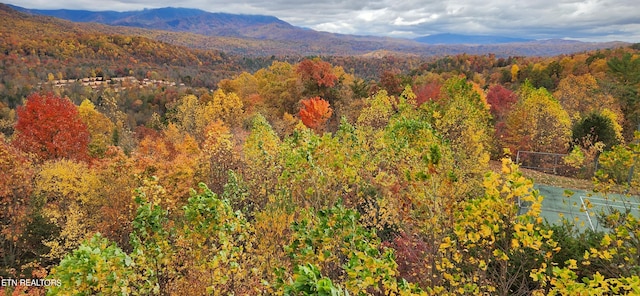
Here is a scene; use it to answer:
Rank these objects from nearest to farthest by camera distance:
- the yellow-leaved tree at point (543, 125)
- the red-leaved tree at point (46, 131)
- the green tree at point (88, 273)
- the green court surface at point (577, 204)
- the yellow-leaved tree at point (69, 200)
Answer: the green tree at point (88, 273)
the yellow-leaved tree at point (69, 200)
the green court surface at point (577, 204)
the red-leaved tree at point (46, 131)
the yellow-leaved tree at point (543, 125)

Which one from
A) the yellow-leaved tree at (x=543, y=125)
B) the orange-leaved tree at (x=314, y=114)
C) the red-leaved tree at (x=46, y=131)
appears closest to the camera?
the red-leaved tree at (x=46, y=131)

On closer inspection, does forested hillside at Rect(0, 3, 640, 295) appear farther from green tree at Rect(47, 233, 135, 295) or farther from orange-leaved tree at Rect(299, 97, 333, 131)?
orange-leaved tree at Rect(299, 97, 333, 131)

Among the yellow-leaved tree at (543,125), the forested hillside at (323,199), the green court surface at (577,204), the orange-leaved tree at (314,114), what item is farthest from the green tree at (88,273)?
the orange-leaved tree at (314,114)

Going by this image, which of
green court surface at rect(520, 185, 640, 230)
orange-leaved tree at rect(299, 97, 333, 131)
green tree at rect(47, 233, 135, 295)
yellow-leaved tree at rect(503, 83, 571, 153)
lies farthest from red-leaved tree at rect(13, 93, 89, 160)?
yellow-leaved tree at rect(503, 83, 571, 153)

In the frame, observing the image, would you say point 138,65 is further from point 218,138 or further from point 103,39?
point 218,138

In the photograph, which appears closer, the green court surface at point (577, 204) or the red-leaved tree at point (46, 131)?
the green court surface at point (577, 204)

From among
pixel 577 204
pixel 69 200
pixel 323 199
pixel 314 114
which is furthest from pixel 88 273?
pixel 314 114

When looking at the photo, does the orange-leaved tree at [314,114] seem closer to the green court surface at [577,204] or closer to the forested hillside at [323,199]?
the forested hillside at [323,199]

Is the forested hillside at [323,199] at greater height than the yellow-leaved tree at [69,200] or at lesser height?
greater
